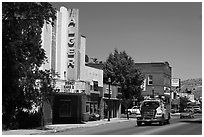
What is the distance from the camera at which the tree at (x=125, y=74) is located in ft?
184

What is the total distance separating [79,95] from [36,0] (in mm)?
16833

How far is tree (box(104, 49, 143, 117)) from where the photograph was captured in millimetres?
56219

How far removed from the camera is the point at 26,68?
87.9ft

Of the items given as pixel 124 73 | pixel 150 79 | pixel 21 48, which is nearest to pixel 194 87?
pixel 150 79

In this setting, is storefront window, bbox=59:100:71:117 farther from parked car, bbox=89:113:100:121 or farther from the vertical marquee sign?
parked car, bbox=89:113:100:121

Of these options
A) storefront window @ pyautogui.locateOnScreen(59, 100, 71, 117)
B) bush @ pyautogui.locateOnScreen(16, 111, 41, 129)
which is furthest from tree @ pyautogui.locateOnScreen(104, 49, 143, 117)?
bush @ pyautogui.locateOnScreen(16, 111, 41, 129)

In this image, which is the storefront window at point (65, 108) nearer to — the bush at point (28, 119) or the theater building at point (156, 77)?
the bush at point (28, 119)

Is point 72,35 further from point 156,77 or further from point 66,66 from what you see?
point 156,77

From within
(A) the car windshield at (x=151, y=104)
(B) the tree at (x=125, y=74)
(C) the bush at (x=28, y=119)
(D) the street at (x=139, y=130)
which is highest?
(B) the tree at (x=125, y=74)

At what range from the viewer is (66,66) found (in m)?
38.8

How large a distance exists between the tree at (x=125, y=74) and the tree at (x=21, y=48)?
28.3 m

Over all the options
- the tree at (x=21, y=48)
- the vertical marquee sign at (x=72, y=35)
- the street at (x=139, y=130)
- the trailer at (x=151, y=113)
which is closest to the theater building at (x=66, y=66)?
the vertical marquee sign at (x=72, y=35)

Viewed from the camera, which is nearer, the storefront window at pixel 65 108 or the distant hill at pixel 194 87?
the storefront window at pixel 65 108

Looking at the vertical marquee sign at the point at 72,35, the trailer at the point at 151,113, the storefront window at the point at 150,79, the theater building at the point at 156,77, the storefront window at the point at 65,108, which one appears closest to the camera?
the trailer at the point at 151,113
